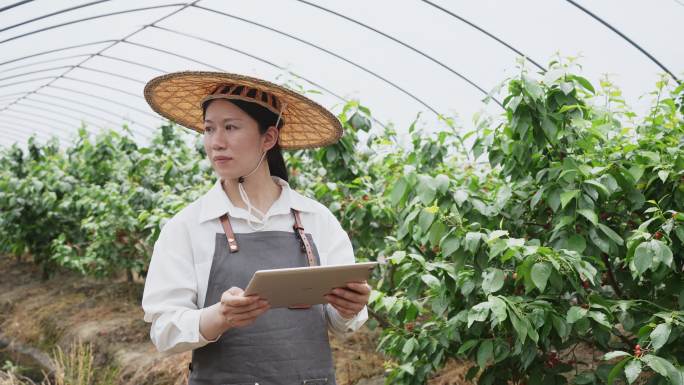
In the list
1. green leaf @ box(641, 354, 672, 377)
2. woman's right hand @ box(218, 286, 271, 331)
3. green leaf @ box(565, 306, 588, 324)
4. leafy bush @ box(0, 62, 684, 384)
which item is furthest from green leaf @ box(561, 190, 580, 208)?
woman's right hand @ box(218, 286, 271, 331)

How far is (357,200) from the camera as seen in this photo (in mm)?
3816

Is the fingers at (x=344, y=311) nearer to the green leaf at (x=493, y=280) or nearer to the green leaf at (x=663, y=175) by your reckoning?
the green leaf at (x=493, y=280)

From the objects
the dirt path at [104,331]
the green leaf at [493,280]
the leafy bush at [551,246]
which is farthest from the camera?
the dirt path at [104,331]

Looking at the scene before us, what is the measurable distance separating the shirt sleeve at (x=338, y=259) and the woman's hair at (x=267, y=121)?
0.70 feet

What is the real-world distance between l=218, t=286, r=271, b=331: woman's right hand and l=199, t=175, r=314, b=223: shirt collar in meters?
0.28

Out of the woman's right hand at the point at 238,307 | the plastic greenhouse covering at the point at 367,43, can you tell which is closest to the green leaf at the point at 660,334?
the woman's right hand at the point at 238,307

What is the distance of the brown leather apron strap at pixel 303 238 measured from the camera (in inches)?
70.8

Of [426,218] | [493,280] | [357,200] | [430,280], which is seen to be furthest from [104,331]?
[493,280]

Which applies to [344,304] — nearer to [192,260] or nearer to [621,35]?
[192,260]

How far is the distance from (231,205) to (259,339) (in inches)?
13.8

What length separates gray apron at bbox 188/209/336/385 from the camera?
170cm

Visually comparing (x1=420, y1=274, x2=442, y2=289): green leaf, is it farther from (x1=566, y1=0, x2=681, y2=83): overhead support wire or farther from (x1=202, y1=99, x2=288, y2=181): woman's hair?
(x1=566, y1=0, x2=681, y2=83): overhead support wire

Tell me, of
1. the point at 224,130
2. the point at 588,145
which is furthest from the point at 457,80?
the point at 224,130

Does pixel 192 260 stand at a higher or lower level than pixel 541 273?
higher
